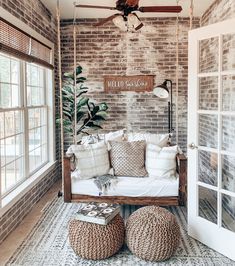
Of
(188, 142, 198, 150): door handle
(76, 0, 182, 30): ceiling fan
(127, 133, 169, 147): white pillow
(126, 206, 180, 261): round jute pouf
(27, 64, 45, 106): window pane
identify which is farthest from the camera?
(27, 64, 45, 106): window pane

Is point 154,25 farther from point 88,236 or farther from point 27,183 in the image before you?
point 88,236

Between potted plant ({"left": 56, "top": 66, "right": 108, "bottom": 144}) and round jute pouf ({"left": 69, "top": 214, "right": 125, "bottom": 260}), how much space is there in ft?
8.39

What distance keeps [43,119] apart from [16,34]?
1.89 meters

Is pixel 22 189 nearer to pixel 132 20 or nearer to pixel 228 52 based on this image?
pixel 132 20

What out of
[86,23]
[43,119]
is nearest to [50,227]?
[43,119]

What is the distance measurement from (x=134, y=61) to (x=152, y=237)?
379cm

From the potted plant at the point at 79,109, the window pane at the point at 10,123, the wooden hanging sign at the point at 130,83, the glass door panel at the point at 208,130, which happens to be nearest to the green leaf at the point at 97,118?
the potted plant at the point at 79,109

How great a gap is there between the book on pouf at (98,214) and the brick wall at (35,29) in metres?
0.94

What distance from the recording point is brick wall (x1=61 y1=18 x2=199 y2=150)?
5.86m

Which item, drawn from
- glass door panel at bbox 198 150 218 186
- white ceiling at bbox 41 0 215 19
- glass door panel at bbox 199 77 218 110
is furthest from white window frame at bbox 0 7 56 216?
glass door panel at bbox 199 77 218 110

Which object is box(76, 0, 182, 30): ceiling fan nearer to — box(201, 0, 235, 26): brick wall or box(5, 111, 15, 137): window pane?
box(201, 0, 235, 26): brick wall

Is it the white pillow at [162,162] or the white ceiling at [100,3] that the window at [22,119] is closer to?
the white ceiling at [100,3]

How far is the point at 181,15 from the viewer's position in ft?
18.7

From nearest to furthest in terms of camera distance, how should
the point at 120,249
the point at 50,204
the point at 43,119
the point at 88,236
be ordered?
1. the point at 88,236
2. the point at 120,249
3. the point at 50,204
4. the point at 43,119
